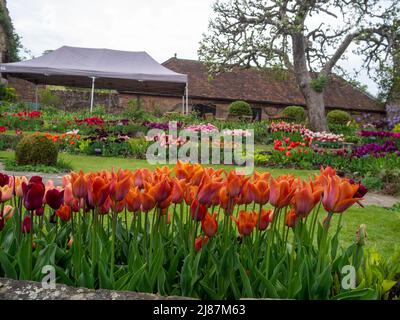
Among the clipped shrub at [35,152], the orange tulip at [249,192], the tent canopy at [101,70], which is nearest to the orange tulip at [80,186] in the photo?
the orange tulip at [249,192]

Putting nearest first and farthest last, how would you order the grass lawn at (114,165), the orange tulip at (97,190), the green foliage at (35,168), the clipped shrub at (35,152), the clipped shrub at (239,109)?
1. the orange tulip at (97,190)
2. the green foliage at (35,168)
3. the clipped shrub at (35,152)
4. the grass lawn at (114,165)
5. the clipped shrub at (239,109)

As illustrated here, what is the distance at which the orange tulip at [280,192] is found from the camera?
1577 mm

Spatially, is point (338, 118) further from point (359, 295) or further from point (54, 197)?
point (54, 197)

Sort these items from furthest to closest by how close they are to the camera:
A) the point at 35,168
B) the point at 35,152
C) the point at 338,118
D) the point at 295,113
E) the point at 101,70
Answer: the point at 338,118 < the point at 295,113 < the point at 101,70 < the point at 35,152 < the point at 35,168

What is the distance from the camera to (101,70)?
67.3ft

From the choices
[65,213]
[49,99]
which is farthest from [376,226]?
[49,99]

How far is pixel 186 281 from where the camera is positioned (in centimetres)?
153

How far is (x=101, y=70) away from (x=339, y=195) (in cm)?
2030

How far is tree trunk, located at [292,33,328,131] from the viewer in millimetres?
19422

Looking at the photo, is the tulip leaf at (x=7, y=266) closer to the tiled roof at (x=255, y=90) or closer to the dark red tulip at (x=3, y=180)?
the dark red tulip at (x=3, y=180)

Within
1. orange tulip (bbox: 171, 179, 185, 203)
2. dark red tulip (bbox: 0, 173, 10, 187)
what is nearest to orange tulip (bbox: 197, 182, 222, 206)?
orange tulip (bbox: 171, 179, 185, 203)

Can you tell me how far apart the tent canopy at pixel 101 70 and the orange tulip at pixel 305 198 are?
18.3 meters

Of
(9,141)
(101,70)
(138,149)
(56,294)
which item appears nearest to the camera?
(56,294)

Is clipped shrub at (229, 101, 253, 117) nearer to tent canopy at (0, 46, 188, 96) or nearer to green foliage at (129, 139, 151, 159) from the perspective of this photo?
tent canopy at (0, 46, 188, 96)
